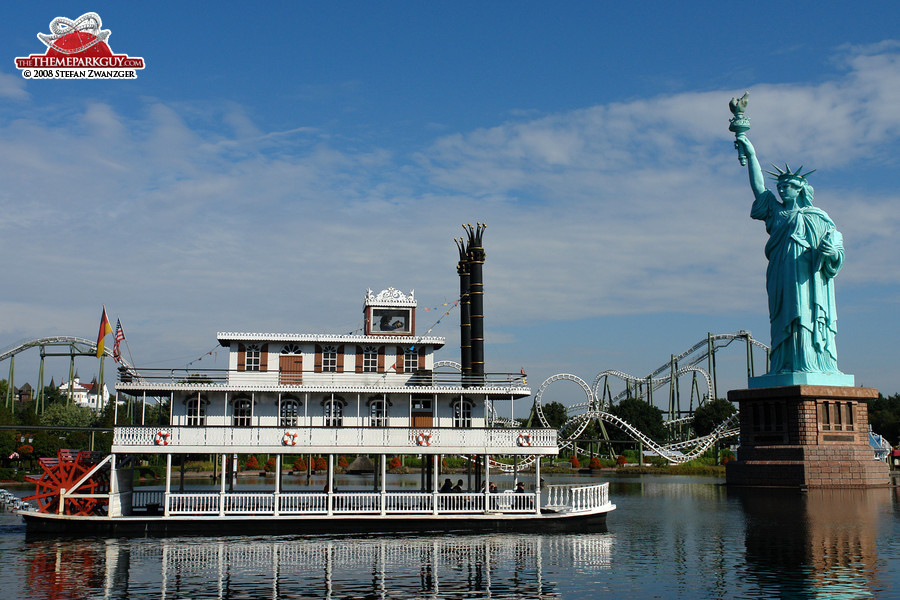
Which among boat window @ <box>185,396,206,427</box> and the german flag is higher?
the german flag

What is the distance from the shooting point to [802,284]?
62.7 metres

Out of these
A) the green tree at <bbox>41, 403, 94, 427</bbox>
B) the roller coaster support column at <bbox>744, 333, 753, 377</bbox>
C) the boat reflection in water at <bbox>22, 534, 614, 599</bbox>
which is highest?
the roller coaster support column at <bbox>744, 333, 753, 377</bbox>

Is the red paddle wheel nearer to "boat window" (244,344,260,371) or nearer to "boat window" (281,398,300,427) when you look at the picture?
"boat window" (244,344,260,371)

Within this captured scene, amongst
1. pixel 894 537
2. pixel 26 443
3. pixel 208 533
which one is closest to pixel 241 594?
pixel 208 533

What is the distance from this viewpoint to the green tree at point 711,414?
10056 cm

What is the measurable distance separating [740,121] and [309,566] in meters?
56.6

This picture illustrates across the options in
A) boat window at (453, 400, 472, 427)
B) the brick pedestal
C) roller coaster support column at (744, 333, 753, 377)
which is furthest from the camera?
roller coaster support column at (744, 333, 753, 377)

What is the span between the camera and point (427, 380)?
116 feet

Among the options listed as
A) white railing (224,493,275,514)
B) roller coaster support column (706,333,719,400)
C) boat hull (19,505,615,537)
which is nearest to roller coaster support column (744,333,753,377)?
roller coaster support column (706,333,719,400)

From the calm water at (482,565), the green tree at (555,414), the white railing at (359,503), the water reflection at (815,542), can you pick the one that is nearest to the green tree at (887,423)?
the green tree at (555,414)

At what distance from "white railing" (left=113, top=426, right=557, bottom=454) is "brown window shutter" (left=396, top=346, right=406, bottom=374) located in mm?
4480

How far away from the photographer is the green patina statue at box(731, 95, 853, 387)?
61.8 metres

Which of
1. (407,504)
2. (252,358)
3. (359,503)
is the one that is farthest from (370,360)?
(407,504)

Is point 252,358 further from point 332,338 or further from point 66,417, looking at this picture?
point 66,417
